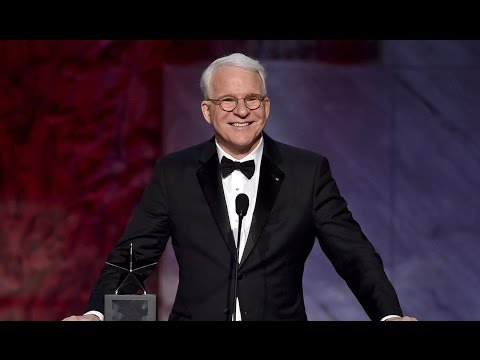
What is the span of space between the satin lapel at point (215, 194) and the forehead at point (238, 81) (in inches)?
9.9

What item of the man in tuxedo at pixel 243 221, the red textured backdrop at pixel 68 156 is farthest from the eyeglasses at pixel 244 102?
the red textured backdrop at pixel 68 156

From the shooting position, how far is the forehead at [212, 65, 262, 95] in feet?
9.01

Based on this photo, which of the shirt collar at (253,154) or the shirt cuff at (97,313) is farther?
the shirt collar at (253,154)

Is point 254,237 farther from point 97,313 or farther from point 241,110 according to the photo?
point 97,313

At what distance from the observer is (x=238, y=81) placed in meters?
2.75

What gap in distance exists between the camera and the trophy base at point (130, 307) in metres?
2.33

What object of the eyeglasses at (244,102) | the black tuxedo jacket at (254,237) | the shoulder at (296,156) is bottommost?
the black tuxedo jacket at (254,237)

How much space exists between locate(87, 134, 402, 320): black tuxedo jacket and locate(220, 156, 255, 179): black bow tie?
0.09 feet

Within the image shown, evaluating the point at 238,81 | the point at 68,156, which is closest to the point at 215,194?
the point at 238,81

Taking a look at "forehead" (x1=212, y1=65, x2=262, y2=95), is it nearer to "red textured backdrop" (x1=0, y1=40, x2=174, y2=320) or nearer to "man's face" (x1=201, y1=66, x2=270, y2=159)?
"man's face" (x1=201, y1=66, x2=270, y2=159)

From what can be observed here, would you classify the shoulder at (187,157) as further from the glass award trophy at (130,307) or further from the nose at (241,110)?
the glass award trophy at (130,307)

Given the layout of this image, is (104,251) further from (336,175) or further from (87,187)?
(336,175)
